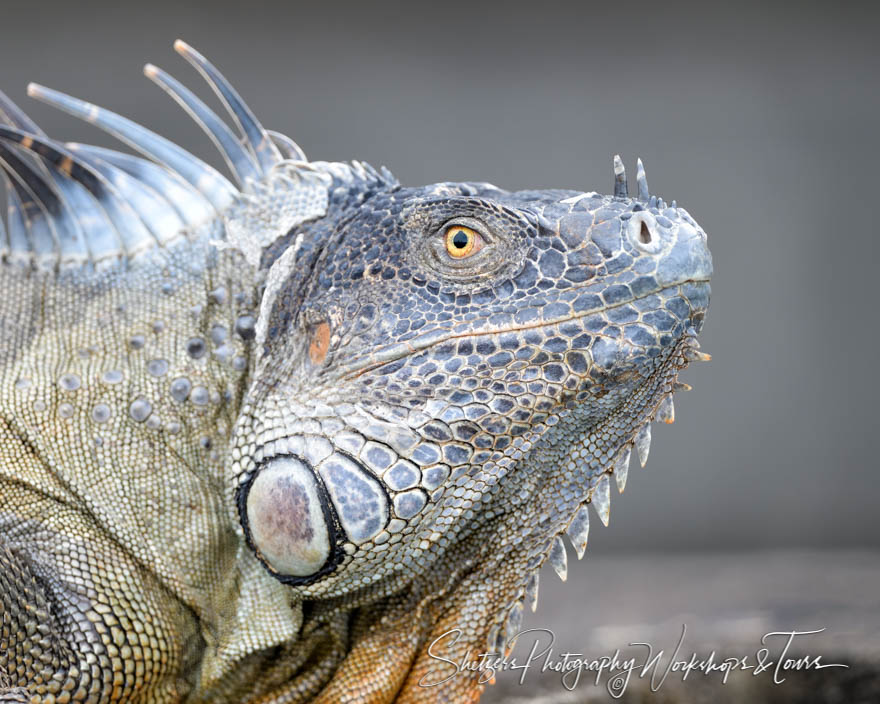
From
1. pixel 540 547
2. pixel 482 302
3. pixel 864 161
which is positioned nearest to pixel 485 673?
pixel 540 547

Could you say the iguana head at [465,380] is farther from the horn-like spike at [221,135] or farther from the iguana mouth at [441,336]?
the horn-like spike at [221,135]

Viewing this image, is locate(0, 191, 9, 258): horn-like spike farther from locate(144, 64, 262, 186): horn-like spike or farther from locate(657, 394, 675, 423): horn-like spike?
locate(657, 394, 675, 423): horn-like spike

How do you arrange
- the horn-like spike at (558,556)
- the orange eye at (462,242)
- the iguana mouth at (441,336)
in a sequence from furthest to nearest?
the horn-like spike at (558,556), the orange eye at (462,242), the iguana mouth at (441,336)

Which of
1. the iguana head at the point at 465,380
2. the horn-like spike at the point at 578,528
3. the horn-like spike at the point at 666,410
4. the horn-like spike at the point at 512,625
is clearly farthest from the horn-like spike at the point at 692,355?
the horn-like spike at the point at 512,625

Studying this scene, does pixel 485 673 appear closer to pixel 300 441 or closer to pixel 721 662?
pixel 300 441

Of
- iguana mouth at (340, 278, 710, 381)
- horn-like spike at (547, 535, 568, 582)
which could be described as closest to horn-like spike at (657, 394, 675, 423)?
iguana mouth at (340, 278, 710, 381)
